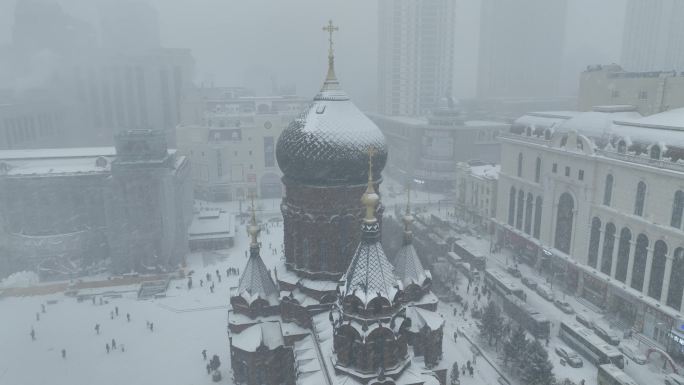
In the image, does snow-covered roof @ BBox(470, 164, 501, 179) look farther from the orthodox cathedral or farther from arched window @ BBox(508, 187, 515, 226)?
the orthodox cathedral

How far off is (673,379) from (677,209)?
10813 mm

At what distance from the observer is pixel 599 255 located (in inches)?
1490

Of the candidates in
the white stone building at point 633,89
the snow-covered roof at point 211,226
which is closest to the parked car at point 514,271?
the white stone building at point 633,89

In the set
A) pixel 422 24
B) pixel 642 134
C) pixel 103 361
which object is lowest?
pixel 103 361

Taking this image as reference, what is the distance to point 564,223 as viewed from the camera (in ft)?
139

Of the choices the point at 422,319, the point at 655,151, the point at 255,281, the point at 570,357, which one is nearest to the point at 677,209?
the point at 655,151

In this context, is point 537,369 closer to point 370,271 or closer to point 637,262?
point 637,262

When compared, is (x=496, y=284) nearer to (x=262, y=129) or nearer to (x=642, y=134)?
(x=642, y=134)

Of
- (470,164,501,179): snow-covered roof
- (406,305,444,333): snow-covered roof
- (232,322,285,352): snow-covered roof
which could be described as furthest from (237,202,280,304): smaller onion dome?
(470,164,501,179): snow-covered roof

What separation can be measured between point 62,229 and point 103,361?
19.6m

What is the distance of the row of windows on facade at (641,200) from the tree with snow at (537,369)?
13.5 metres

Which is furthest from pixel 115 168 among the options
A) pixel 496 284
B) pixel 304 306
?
pixel 496 284

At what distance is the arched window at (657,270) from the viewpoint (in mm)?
32344

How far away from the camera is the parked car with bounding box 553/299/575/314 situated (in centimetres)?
3650
